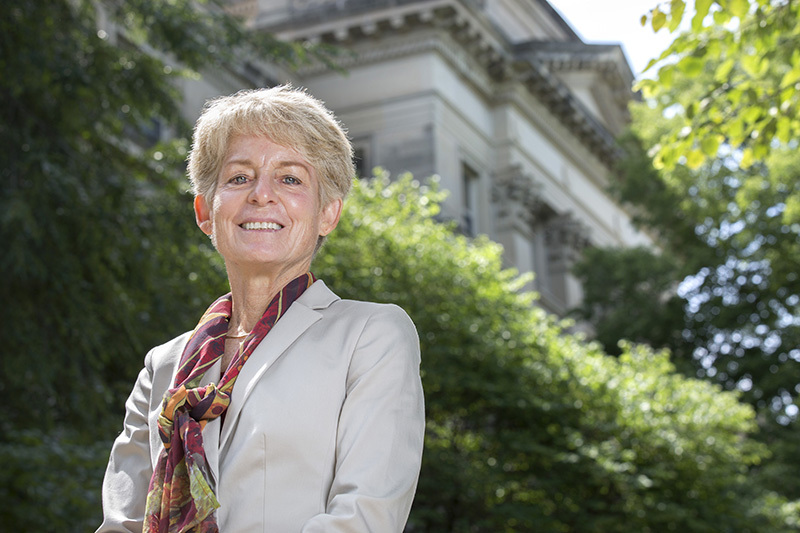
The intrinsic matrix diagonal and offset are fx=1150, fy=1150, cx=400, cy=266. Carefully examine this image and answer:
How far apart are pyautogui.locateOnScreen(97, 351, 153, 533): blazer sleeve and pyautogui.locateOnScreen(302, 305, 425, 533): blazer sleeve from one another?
2.01 ft

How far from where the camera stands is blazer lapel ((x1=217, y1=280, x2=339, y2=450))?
2.93 metres

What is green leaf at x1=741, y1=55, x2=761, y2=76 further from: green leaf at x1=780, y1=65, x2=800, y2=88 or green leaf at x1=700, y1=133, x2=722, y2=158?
green leaf at x1=700, y1=133, x2=722, y2=158

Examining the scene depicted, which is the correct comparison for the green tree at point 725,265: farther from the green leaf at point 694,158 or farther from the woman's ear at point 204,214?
the woman's ear at point 204,214

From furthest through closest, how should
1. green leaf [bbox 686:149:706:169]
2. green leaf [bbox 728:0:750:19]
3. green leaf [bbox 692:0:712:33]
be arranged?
green leaf [bbox 686:149:706:169], green leaf [bbox 728:0:750:19], green leaf [bbox 692:0:712:33]

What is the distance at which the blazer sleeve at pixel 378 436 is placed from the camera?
108 inches

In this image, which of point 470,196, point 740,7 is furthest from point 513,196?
point 740,7

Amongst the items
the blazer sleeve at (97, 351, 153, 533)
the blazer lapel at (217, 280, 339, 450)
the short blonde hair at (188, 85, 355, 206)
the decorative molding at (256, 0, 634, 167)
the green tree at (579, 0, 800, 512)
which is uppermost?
the decorative molding at (256, 0, 634, 167)

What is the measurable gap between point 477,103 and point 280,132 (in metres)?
28.8

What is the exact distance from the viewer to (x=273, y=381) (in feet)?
9.66

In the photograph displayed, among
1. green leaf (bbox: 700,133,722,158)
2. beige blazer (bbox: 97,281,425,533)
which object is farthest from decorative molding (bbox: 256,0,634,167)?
beige blazer (bbox: 97,281,425,533)

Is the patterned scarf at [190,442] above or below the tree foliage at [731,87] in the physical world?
below

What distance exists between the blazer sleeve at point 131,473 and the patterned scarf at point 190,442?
176 millimetres

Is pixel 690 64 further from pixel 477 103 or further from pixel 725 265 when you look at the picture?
pixel 477 103

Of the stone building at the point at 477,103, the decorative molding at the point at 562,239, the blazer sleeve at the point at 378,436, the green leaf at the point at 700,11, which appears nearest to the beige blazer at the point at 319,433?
the blazer sleeve at the point at 378,436
